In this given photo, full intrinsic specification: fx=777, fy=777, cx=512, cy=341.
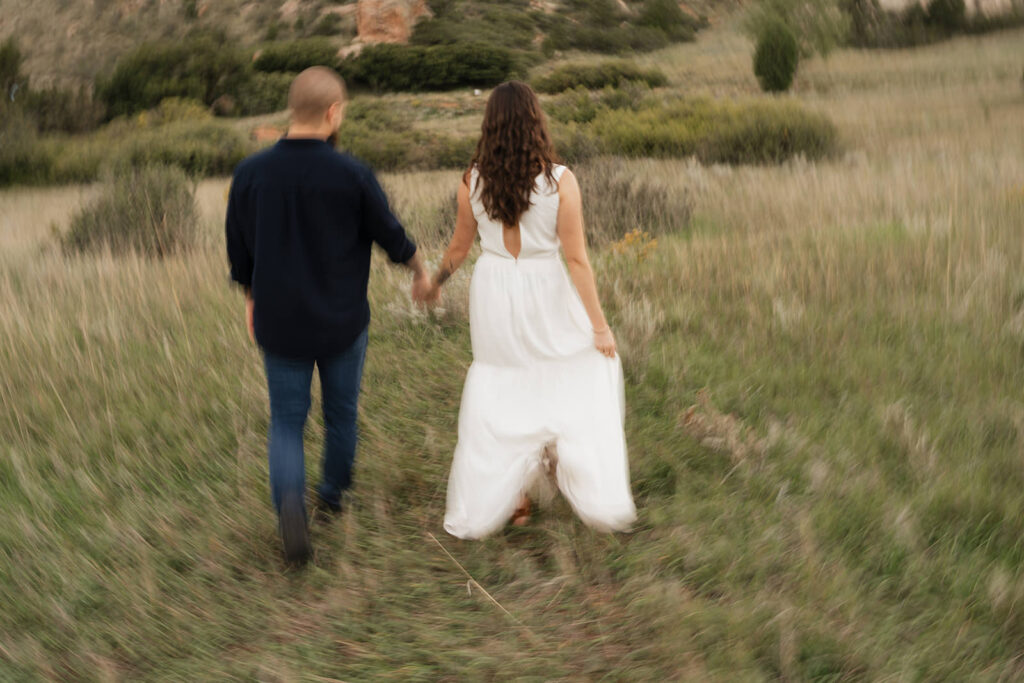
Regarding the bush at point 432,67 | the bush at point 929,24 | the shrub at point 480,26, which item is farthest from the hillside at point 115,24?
the bush at point 929,24

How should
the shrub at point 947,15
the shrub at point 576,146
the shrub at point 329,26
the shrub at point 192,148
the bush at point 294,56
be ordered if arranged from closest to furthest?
1. the shrub at point 576,146
2. the shrub at point 192,148
3. the shrub at point 947,15
4. the bush at point 294,56
5. the shrub at point 329,26

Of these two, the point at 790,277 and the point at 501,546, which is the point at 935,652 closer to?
the point at 501,546

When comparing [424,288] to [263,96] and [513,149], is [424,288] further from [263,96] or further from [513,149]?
[263,96]

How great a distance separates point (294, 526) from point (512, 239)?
1360mm

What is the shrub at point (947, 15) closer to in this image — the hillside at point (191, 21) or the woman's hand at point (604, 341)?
the hillside at point (191, 21)

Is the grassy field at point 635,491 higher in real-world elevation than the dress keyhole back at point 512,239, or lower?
lower

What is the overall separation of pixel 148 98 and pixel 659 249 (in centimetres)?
3378

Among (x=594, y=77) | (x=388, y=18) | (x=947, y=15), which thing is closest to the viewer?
(x=594, y=77)

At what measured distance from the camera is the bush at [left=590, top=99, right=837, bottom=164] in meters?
13.2

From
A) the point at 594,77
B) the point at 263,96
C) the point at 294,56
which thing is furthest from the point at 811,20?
the point at 294,56

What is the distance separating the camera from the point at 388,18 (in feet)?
140

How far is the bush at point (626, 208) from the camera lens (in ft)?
26.4

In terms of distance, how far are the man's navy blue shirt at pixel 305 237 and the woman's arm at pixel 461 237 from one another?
35 centimetres

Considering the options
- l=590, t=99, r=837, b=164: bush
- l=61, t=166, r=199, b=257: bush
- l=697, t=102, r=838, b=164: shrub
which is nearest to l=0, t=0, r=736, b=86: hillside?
l=590, t=99, r=837, b=164: bush
